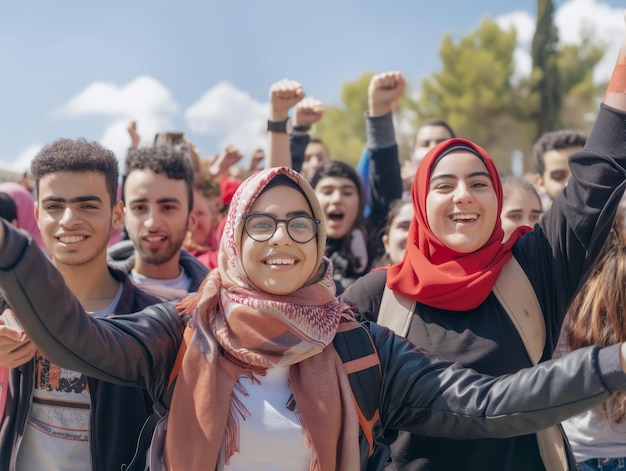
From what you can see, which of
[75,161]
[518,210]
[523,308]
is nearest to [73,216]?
[75,161]

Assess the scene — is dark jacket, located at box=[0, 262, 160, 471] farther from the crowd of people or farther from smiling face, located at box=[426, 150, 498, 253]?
smiling face, located at box=[426, 150, 498, 253]

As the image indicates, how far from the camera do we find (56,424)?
2.30 metres

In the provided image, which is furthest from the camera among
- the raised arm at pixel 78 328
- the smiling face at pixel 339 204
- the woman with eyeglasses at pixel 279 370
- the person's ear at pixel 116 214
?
the smiling face at pixel 339 204

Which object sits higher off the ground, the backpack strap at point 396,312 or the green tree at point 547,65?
the green tree at point 547,65

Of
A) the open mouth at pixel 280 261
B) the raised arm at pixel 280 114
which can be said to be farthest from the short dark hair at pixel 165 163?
the open mouth at pixel 280 261

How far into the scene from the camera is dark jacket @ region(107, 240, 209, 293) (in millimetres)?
3617

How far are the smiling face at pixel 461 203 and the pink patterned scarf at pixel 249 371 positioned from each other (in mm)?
673

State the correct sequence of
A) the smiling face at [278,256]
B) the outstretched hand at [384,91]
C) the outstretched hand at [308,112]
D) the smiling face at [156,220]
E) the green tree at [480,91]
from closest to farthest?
the smiling face at [278,256] → the smiling face at [156,220] → the outstretched hand at [384,91] → the outstretched hand at [308,112] → the green tree at [480,91]

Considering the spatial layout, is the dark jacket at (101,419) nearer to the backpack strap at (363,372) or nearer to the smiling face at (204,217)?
the backpack strap at (363,372)

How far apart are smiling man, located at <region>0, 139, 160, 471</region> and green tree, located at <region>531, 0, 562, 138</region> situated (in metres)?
33.2

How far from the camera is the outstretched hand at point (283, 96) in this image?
3713 mm

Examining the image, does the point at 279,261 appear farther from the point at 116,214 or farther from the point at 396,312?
the point at 116,214

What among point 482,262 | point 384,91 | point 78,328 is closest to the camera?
point 78,328

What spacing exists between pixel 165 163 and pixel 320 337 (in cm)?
201
